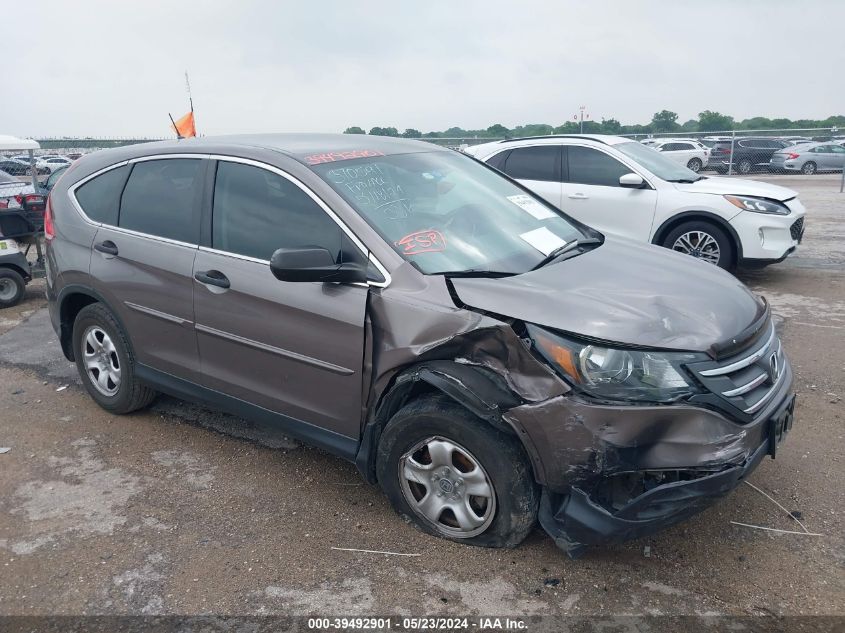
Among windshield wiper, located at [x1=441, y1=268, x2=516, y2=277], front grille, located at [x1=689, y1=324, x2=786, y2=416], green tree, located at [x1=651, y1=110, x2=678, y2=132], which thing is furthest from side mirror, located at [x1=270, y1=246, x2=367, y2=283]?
green tree, located at [x1=651, y1=110, x2=678, y2=132]

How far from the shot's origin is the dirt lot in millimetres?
2832

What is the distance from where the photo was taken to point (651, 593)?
282 cm

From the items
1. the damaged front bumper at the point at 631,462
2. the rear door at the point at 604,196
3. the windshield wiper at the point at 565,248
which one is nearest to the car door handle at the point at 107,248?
the windshield wiper at the point at 565,248

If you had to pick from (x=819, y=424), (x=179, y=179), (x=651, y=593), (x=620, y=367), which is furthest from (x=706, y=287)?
(x=179, y=179)

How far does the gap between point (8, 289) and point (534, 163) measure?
635 cm

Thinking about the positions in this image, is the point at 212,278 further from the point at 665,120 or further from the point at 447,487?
the point at 665,120

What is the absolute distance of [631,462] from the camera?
2.62 m

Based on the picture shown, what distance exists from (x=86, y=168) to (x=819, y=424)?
491cm

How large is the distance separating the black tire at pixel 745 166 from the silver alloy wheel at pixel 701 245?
2012 centimetres

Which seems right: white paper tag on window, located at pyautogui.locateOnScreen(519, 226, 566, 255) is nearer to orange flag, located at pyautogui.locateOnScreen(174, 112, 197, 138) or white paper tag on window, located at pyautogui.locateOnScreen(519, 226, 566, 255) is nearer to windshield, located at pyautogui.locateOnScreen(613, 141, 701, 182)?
windshield, located at pyautogui.locateOnScreen(613, 141, 701, 182)

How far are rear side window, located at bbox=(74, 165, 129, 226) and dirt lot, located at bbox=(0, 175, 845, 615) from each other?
1.36 meters

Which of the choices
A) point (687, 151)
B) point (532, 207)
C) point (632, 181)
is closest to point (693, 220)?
point (632, 181)

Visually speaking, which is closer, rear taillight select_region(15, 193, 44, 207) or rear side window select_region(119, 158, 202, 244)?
rear side window select_region(119, 158, 202, 244)

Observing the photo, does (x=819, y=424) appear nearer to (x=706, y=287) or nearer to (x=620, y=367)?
(x=706, y=287)
